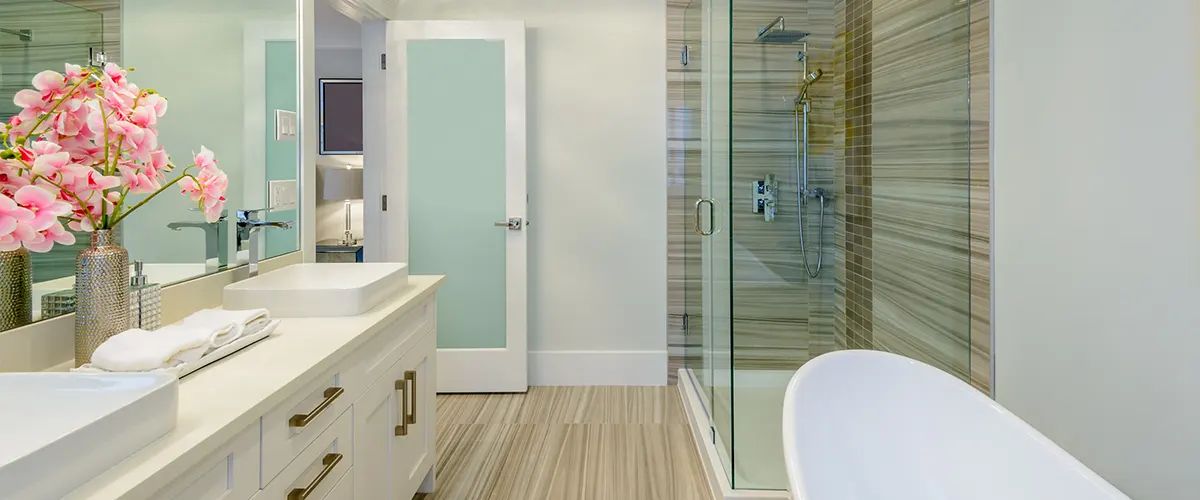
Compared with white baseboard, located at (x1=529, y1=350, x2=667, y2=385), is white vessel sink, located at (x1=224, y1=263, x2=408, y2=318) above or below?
above

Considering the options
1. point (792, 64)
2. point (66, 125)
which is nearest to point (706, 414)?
point (792, 64)

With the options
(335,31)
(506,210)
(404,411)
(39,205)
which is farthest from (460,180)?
(39,205)

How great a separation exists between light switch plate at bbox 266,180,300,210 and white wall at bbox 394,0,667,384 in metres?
1.60

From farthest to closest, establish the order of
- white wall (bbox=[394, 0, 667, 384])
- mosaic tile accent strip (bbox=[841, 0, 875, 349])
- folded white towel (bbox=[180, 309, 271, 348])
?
white wall (bbox=[394, 0, 667, 384]), mosaic tile accent strip (bbox=[841, 0, 875, 349]), folded white towel (bbox=[180, 309, 271, 348])

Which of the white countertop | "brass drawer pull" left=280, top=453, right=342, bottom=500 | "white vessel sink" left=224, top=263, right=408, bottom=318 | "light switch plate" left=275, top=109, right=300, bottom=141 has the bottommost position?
"brass drawer pull" left=280, top=453, right=342, bottom=500

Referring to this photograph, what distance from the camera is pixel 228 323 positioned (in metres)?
1.54

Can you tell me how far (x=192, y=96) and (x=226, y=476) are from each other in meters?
1.16

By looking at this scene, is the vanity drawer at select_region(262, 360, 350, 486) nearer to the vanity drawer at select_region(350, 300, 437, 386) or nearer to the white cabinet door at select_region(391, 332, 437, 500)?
the vanity drawer at select_region(350, 300, 437, 386)

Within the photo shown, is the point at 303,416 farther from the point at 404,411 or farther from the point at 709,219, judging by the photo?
the point at 709,219

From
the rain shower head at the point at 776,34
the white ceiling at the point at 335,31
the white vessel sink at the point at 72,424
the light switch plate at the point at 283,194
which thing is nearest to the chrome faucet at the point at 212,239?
the light switch plate at the point at 283,194

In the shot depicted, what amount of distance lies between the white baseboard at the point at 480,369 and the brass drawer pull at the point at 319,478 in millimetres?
2176

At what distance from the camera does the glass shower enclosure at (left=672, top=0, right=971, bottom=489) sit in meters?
2.12

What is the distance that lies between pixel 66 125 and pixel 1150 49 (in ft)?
6.25

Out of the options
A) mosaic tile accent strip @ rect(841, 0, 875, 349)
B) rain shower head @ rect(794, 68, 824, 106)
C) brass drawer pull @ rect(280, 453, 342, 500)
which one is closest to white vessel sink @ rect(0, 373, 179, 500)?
brass drawer pull @ rect(280, 453, 342, 500)
